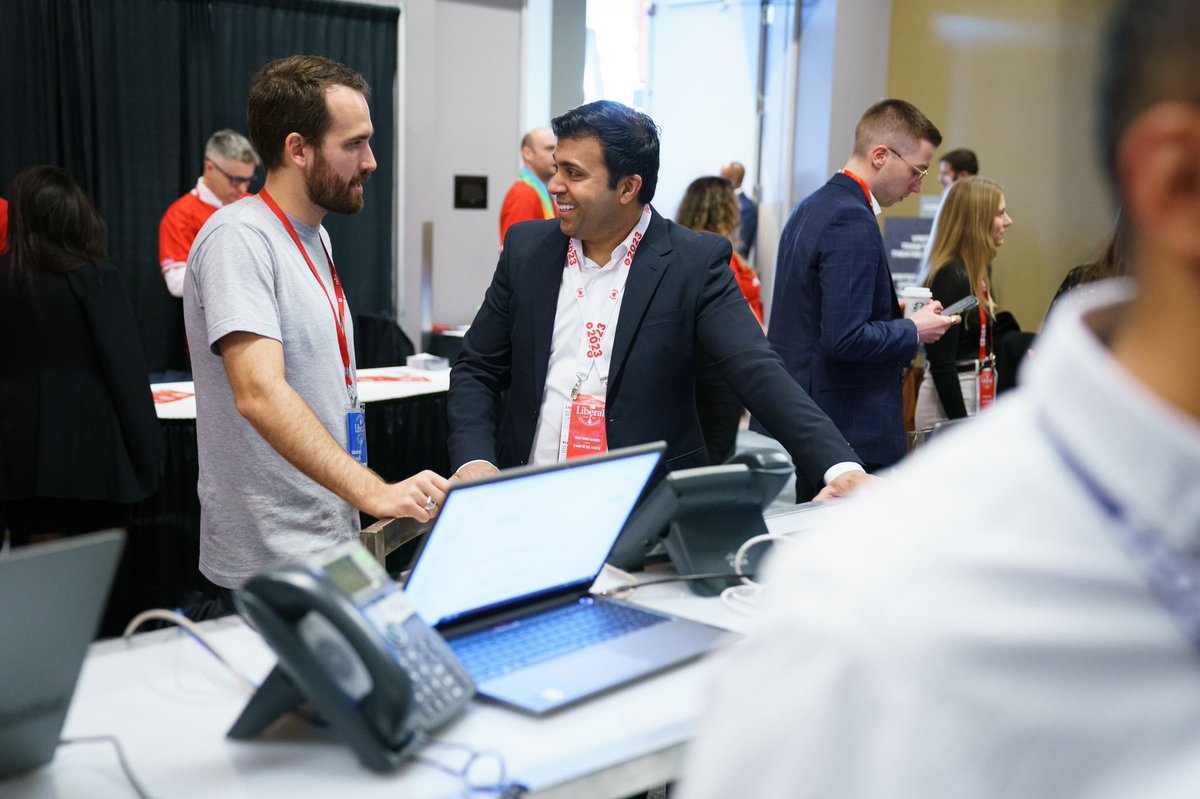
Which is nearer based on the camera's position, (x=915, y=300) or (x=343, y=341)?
(x=343, y=341)

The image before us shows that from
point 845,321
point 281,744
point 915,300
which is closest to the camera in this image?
point 281,744

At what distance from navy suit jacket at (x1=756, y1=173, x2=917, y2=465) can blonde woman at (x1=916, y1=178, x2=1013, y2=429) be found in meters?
1.05

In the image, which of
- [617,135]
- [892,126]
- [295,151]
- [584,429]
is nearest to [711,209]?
[892,126]

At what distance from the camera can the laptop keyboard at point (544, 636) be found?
4.79ft

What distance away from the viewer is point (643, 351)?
7.95 ft

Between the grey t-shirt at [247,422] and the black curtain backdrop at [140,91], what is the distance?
156 inches

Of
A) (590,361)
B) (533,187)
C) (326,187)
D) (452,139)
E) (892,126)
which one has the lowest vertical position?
(590,361)

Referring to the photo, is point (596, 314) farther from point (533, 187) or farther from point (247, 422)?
point (533, 187)

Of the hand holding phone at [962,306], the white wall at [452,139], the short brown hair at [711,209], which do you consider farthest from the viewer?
the white wall at [452,139]

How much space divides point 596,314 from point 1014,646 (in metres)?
2.00

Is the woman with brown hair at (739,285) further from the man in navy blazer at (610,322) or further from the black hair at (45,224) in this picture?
the black hair at (45,224)

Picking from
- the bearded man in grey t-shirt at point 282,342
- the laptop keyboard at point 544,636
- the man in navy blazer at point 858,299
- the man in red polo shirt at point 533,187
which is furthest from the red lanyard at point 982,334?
the laptop keyboard at point 544,636

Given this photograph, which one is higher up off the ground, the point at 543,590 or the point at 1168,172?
the point at 1168,172

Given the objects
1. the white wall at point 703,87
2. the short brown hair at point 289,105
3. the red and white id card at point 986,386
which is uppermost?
the white wall at point 703,87
